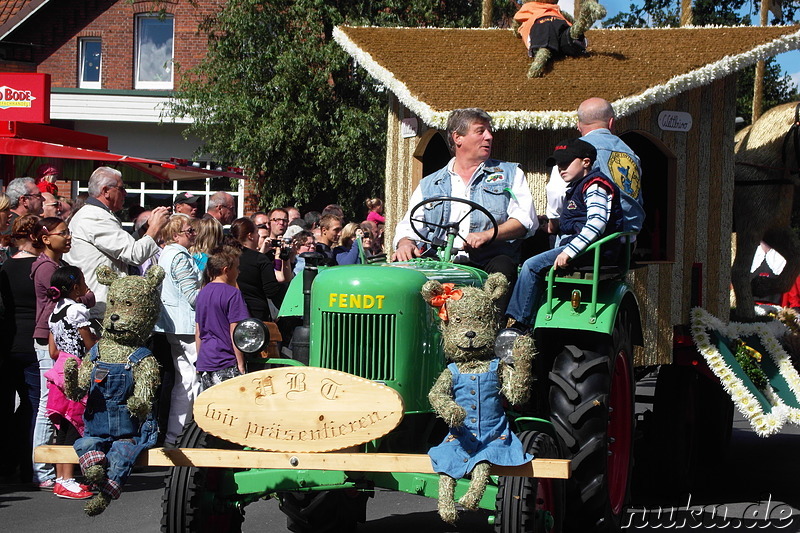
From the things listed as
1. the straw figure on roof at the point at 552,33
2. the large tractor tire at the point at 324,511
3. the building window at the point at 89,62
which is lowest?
the large tractor tire at the point at 324,511

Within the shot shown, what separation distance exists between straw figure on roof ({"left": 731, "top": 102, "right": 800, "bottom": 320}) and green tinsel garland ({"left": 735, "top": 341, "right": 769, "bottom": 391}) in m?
0.87

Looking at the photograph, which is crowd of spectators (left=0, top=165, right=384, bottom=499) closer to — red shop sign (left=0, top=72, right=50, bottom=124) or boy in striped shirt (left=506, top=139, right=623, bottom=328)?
boy in striped shirt (left=506, top=139, right=623, bottom=328)

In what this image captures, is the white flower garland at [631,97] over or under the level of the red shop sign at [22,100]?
under

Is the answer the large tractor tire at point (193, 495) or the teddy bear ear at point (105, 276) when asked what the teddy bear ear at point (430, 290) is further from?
the teddy bear ear at point (105, 276)

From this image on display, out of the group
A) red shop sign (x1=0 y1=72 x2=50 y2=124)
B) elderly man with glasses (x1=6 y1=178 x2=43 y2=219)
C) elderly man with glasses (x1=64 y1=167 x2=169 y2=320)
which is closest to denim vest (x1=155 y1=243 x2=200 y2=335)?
elderly man with glasses (x1=64 y1=167 x2=169 y2=320)

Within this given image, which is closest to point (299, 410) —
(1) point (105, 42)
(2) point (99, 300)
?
(2) point (99, 300)

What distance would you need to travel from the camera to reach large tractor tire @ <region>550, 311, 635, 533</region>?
18.7 feet

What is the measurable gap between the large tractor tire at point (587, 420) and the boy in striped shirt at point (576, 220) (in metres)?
0.34

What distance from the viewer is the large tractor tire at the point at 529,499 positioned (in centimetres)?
464

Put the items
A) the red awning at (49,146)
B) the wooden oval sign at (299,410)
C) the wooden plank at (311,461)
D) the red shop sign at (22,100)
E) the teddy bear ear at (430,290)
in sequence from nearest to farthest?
the wooden plank at (311,461) → the wooden oval sign at (299,410) → the teddy bear ear at (430,290) → the red awning at (49,146) → the red shop sign at (22,100)

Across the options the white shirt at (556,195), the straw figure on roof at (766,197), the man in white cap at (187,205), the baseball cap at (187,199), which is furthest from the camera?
the baseball cap at (187,199)

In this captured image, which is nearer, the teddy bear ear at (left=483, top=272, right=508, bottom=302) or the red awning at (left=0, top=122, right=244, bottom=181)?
the teddy bear ear at (left=483, top=272, right=508, bottom=302)

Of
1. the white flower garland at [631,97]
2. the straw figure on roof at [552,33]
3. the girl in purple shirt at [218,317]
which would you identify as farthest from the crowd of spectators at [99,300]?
the straw figure on roof at [552,33]

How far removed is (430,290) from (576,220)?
1.70 metres
